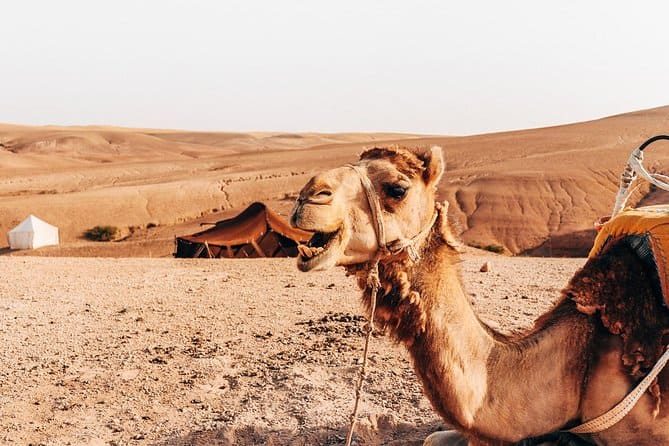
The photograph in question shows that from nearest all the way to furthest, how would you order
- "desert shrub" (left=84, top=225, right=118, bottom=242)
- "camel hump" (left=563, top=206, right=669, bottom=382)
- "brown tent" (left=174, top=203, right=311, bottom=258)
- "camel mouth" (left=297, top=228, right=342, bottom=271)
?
"camel mouth" (left=297, top=228, right=342, bottom=271), "camel hump" (left=563, top=206, right=669, bottom=382), "brown tent" (left=174, top=203, right=311, bottom=258), "desert shrub" (left=84, top=225, right=118, bottom=242)

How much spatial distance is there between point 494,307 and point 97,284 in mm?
6082

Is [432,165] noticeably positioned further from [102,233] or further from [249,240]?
[102,233]

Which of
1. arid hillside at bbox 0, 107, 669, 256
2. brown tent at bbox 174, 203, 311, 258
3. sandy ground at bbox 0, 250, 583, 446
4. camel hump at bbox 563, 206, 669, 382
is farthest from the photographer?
arid hillside at bbox 0, 107, 669, 256

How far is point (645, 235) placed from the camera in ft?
10.3

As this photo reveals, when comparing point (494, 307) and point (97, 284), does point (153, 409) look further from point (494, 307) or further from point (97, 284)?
point (97, 284)

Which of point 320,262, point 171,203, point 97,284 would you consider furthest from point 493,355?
point 171,203

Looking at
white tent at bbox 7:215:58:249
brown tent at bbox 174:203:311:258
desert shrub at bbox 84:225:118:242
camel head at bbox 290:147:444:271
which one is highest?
camel head at bbox 290:147:444:271

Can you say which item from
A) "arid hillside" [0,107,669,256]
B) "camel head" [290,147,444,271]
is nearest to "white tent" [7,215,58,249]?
"arid hillside" [0,107,669,256]

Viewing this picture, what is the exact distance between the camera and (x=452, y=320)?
2.77m

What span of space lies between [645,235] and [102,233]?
26236mm

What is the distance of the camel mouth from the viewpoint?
2453 millimetres

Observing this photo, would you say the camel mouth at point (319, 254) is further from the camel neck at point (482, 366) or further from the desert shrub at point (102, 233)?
the desert shrub at point (102, 233)

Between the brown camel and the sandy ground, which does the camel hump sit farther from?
the sandy ground

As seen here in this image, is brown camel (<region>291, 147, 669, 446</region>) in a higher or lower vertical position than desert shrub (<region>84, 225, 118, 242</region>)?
higher
